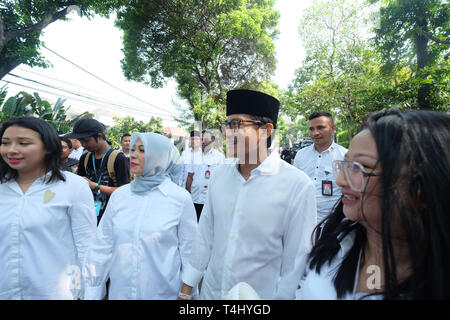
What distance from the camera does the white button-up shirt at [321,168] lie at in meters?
3.52

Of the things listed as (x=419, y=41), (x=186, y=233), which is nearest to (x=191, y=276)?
(x=186, y=233)

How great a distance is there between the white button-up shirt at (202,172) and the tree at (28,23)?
510 inches

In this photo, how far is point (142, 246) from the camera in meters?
1.81

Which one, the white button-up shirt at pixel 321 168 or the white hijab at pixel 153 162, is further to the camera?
the white button-up shirt at pixel 321 168

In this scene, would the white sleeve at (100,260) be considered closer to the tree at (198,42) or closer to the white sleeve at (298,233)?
the white sleeve at (298,233)

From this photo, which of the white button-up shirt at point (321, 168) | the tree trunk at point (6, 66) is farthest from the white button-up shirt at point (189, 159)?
the tree trunk at point (6, 66)

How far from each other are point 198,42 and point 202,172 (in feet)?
39.6

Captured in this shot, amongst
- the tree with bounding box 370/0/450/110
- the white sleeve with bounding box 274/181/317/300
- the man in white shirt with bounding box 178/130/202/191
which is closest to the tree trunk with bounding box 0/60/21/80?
the man in white shirt with bounding box 178/130/202/191

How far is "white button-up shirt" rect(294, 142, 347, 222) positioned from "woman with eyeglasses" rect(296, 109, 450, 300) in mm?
2563

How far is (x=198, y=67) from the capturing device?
56.3ft

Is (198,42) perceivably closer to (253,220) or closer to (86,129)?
(86,129)

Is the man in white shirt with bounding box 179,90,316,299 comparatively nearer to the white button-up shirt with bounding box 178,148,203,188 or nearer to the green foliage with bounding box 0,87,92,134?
the white button-up shirt with bounding box 178,148,203,188
